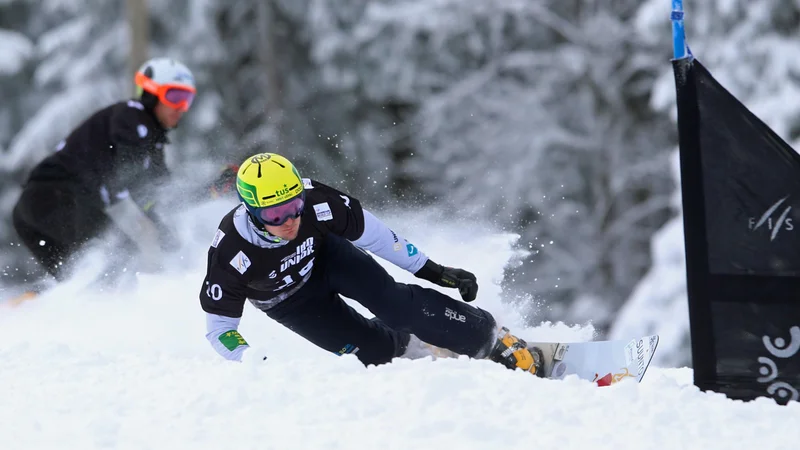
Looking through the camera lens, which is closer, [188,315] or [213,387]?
[213,387]

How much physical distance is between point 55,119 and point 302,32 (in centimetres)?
441

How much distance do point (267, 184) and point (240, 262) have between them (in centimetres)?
44

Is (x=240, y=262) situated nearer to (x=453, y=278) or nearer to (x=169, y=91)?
(x=453, y=278)

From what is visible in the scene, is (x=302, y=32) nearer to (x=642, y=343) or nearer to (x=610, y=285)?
(x=610, y=285)

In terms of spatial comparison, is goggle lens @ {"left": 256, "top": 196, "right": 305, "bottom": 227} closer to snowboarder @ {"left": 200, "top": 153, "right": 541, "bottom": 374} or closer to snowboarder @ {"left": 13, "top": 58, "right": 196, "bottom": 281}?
snowboarder @ {"left": 200, "top": 153, "right": 541, "bottom": 374}

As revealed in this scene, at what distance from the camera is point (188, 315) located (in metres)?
7.15

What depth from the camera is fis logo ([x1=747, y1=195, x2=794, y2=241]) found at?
4312mm

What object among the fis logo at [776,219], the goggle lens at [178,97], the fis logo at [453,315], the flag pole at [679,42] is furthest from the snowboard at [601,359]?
the goggle lens at [178,97]

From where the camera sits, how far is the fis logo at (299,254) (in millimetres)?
5266

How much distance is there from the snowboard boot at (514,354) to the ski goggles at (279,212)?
4.42ft

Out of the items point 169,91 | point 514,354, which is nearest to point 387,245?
point 514,354

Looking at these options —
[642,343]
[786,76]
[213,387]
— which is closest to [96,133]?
[213,387]

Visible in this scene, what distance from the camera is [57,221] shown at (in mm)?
7586

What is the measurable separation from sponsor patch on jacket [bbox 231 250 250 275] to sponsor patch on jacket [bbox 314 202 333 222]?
0.45 metres
